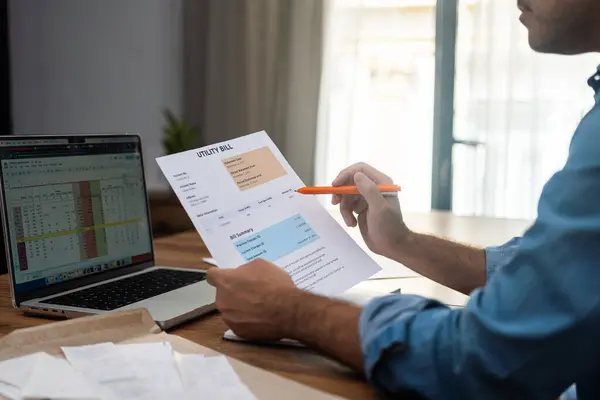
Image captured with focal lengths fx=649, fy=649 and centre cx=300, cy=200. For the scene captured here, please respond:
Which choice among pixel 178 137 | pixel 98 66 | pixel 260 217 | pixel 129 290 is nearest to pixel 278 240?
pixel 260 217

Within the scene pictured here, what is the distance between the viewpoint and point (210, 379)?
69cm

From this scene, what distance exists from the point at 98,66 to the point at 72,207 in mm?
2802

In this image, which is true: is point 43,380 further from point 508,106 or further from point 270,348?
point 508,106

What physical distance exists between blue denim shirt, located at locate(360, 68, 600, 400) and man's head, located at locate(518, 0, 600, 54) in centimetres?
17

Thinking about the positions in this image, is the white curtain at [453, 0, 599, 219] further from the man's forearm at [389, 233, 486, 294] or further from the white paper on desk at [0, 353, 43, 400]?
the white paper on desk at [0, 353, 43, 400]

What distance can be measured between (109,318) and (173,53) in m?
2.89

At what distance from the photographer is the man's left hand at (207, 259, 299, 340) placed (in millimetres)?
794

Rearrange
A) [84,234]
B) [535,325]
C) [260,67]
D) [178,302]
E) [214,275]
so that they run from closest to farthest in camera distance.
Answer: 1. [535,325]
2. [214,275]
3. [178,302]
4. [84,234]
5. [260,67]

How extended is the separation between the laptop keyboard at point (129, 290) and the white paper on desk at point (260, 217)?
0.20m

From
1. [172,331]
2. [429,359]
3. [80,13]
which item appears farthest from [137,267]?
[80,13]

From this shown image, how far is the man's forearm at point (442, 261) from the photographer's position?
111 cm

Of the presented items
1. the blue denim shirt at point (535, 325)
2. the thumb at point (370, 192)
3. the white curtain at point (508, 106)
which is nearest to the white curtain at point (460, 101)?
the white curtain at point (508, 106)

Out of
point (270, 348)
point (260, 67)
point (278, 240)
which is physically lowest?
point (270, 348)

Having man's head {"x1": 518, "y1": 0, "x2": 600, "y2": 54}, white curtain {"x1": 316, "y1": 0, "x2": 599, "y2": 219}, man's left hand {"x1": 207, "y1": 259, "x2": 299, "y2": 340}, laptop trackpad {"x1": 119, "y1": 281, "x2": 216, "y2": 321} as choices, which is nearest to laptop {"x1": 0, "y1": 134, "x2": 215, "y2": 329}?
laptop trackpad {"x1": 119, "y1": 281, "x2": 216, "y2": 321}
